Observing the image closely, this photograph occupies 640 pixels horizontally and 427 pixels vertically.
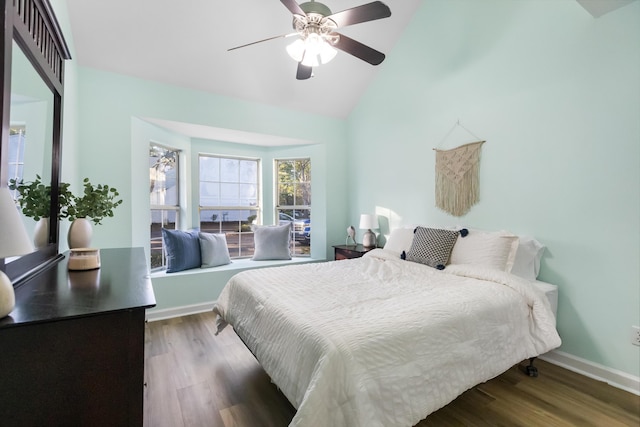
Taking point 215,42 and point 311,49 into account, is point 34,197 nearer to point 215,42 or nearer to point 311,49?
point 311,49

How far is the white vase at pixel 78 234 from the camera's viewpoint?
5.17 feet

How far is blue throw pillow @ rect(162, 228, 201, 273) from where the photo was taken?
3375 mm

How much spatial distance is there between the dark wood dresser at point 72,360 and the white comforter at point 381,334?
611 millimetres

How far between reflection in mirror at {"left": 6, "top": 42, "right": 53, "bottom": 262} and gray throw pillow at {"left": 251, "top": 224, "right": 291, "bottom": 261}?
2.66m

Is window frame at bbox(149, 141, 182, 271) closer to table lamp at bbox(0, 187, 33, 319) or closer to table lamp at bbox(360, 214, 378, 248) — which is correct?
table lamp at bbox(360, 214, 378, 248)

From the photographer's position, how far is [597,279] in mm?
2076

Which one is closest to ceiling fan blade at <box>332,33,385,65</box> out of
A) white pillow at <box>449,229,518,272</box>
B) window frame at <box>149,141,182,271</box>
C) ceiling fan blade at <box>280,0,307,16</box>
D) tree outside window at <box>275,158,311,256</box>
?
ceiling fan blade at <box>280,0,307,16</box>

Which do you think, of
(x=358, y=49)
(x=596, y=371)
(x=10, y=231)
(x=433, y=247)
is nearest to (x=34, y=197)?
(x=10, y=231)

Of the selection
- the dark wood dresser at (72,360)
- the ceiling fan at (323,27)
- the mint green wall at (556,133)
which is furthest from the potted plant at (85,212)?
the mint green wall at (556,133)

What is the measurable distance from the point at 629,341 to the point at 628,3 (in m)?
2.20

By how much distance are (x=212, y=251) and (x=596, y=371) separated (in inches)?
145

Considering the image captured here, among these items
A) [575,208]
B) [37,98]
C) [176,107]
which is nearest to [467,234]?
[575,208]

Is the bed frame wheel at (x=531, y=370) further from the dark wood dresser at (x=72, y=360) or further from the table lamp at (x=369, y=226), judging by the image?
the dark wood dresser at (x=72, y=360)

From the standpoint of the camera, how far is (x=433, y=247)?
258cm
